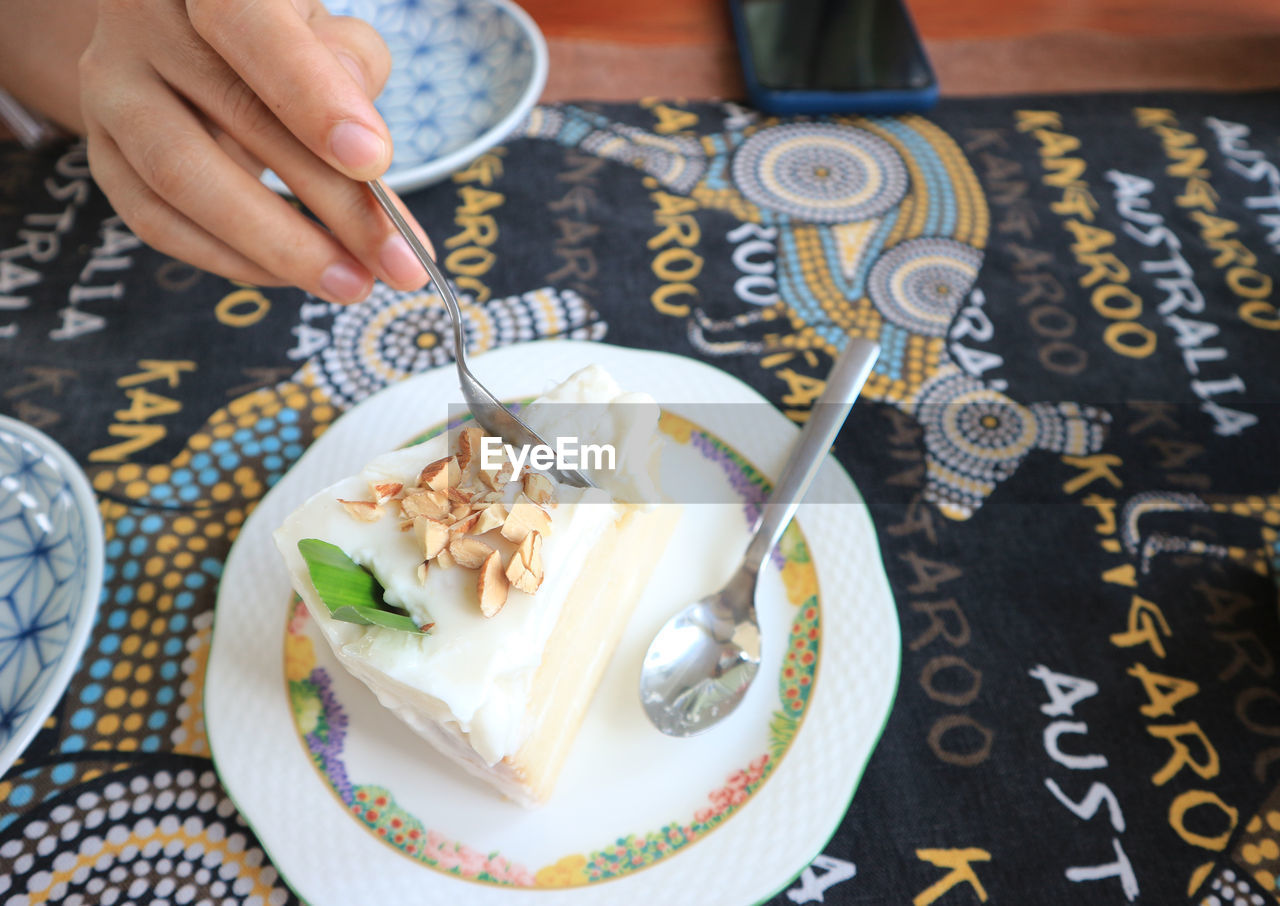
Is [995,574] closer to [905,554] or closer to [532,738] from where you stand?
[905,554]

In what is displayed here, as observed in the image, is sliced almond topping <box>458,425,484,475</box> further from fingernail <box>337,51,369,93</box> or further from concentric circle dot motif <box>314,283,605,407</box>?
fingernail <box>337,51,369,93</box>

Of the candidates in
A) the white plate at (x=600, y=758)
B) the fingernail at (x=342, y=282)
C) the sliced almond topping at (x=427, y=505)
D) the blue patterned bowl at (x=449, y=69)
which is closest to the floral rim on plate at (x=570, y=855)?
the white plate at (x=600, y=758)

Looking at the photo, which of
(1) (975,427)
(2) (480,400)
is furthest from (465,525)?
(1) (975,427)

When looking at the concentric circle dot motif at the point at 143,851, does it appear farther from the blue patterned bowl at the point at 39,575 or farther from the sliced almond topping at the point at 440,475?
the sliced almond topping at the point at 440,475

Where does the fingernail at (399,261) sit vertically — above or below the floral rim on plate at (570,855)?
above

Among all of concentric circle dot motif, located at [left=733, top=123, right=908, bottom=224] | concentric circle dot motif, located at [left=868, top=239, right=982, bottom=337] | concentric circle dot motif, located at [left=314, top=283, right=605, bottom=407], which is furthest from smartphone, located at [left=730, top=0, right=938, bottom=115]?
concentric circle dot motif, located at [left=314, top=283, right=605, bottom=407]

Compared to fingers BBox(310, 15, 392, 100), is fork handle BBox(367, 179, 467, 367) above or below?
below

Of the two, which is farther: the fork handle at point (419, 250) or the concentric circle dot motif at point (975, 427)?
the concentric circle dot motif at point (975, 427)
